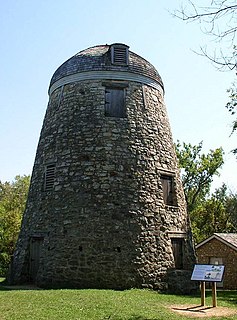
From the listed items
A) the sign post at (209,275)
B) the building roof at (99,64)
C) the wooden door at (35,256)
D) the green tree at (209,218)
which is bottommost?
the sign post at (209,275)

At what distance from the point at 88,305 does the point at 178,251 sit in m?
6.87

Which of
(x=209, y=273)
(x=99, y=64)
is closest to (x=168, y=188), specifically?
(x=209, y=273)

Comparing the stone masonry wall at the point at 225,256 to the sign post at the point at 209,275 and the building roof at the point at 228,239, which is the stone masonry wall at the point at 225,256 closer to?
the building roof at the point at 228,239

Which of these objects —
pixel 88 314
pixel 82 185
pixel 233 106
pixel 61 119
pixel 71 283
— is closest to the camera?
pixel 88 314

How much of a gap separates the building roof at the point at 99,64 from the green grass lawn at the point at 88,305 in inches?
359

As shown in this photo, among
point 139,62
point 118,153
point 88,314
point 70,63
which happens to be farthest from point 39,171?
point 88,314

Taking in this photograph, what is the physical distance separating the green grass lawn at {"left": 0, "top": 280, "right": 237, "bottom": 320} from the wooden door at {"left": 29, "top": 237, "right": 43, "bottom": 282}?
3.30 m

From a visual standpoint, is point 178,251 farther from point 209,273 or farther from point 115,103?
point 115,103

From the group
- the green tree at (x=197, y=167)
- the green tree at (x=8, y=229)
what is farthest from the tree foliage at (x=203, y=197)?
the green tree at (x=8, y=229)

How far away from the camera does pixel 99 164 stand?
15812mm

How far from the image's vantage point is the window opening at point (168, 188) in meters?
17.0

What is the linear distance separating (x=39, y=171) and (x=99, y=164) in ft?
10.2

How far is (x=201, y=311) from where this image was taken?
11477 mm

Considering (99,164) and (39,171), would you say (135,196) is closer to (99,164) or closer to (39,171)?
(99,164)
